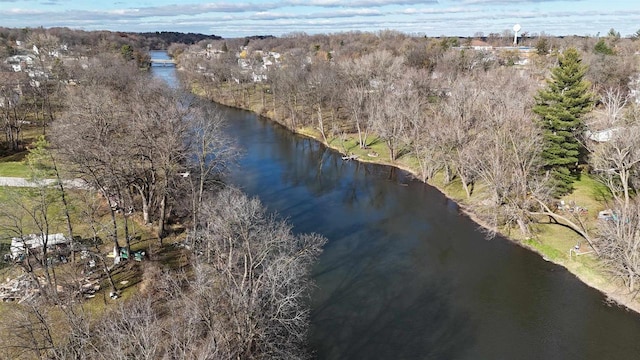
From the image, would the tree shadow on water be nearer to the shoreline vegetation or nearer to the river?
the river

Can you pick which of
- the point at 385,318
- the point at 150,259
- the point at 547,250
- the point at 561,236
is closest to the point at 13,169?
the point at 150,259

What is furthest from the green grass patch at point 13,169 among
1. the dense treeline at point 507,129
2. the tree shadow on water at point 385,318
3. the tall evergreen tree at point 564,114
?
the tall evergreen tree at point 564,114

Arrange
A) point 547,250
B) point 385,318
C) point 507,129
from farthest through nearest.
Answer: point 507,129
point 547,250
point 385,318

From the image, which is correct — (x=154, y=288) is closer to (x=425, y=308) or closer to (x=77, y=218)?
(x=77, y=218)

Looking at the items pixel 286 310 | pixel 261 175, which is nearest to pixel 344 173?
pixel 261 175

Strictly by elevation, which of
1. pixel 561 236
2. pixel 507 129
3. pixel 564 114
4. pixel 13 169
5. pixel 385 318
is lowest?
pixel 385 318

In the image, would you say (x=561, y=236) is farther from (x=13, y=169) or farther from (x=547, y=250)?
(x=13, y=169)

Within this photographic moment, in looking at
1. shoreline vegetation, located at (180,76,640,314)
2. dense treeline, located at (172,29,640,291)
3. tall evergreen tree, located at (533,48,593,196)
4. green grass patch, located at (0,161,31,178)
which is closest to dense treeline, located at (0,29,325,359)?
green grass patch, located at (0,161,31,178)
